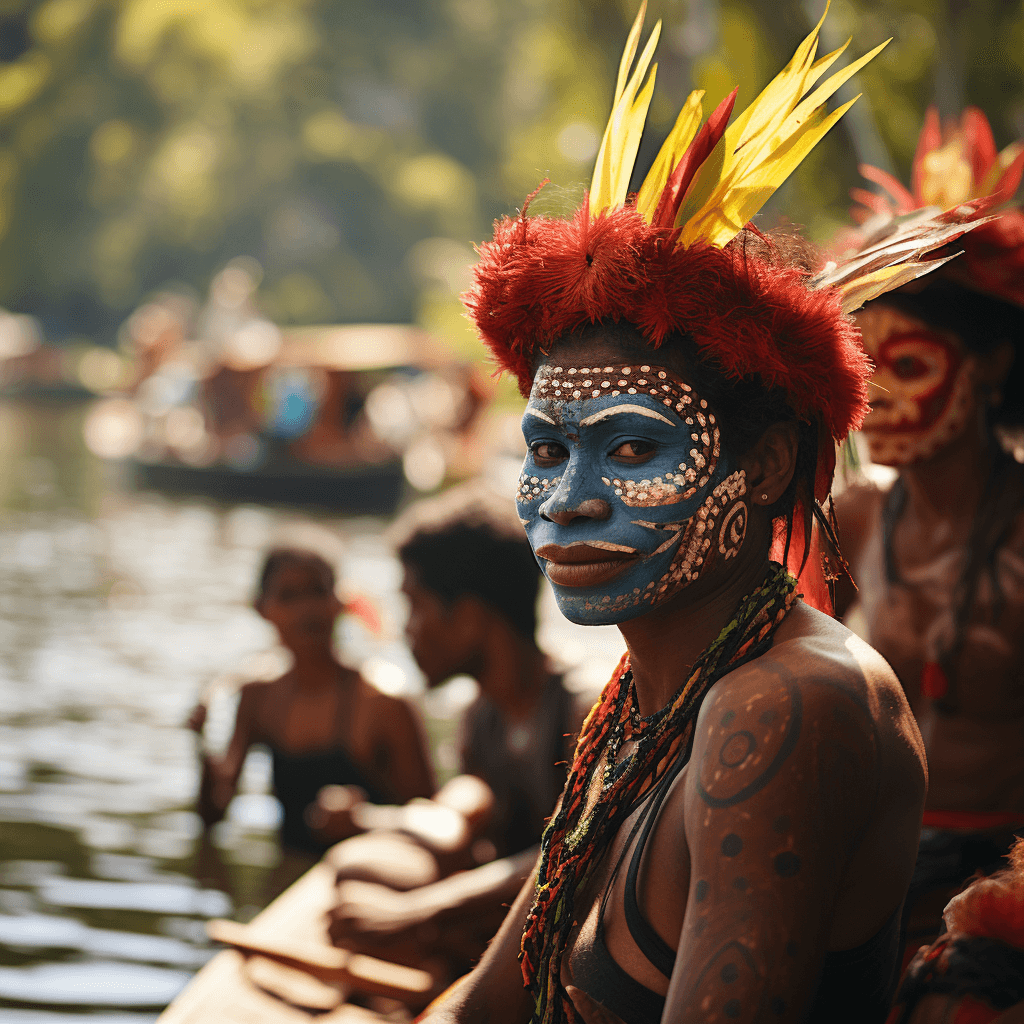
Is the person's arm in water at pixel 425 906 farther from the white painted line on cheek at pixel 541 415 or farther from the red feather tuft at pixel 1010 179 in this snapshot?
the red feather tuft at pixel 1010 179

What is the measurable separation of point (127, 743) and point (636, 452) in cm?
739

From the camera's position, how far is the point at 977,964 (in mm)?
1704

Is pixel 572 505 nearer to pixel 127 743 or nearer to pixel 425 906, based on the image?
pixel 425 906

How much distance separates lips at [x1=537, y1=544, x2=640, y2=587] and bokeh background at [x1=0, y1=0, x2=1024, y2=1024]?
641mm

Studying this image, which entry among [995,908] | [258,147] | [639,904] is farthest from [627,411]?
[258,147]

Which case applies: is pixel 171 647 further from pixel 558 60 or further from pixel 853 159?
pixel 558 60

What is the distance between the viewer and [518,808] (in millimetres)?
4012

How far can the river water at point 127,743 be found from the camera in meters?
5.31

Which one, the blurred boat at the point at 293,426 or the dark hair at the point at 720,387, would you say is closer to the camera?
the dark hair at the point at 720,387

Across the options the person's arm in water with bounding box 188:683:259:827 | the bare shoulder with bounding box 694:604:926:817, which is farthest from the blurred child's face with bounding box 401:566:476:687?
the bare shoulder with bounding box 694:604:926:817

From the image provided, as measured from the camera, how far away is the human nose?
1895 millimetres

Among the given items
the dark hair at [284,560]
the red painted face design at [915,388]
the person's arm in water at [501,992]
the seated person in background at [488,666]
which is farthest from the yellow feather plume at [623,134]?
the dark hair at [284,560]

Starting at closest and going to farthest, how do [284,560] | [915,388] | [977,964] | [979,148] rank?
[977,964]
[915,388]
[979,148]
[284,560]

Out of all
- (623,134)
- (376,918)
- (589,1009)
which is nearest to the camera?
(589,1009)
